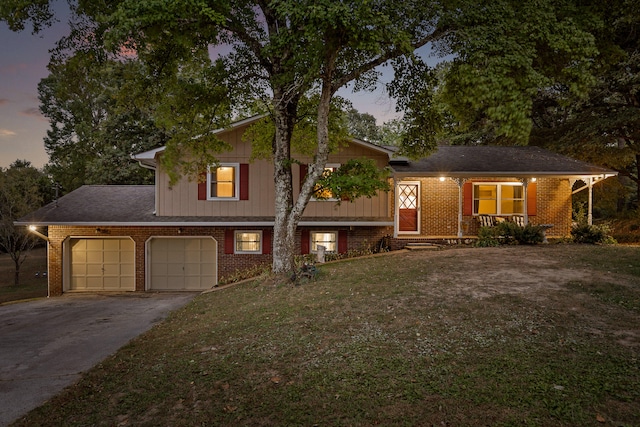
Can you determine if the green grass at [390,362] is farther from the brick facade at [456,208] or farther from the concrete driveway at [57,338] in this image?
the brick facade at [456,208]

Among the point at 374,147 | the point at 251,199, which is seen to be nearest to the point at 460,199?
the point at 374,147

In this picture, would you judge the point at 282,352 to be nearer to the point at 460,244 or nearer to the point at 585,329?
A: the point at 585,329

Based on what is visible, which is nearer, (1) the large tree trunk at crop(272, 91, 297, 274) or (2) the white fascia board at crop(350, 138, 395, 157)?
(1) the large tree trunk at crop(272, 91, 297, 274)

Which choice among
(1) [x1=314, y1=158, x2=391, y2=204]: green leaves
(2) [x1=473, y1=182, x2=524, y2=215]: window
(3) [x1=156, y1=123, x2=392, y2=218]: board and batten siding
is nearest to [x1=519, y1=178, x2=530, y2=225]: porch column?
(2) [x1=473, y1=182, x2=524, y2=215]: window

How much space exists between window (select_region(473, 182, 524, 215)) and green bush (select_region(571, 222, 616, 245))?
2.51 metres

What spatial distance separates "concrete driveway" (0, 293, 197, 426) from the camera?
5379 millimetres

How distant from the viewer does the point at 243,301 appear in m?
9.41

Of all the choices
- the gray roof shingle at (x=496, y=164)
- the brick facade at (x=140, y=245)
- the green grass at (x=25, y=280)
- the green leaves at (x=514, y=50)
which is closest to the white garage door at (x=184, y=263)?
the brick facade at (x=140, y=245)

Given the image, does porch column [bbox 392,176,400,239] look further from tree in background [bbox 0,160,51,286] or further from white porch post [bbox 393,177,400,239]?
tree in background [bbox 0,160,51,286]

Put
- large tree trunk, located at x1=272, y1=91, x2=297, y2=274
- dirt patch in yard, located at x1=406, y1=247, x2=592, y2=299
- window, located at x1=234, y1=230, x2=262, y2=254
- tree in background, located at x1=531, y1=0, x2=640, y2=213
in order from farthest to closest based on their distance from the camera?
tree in background, located at x1=531, y1=0, x2=640, y2=213, window, located at x1=234, y1=230, x2=262, y2=254, large tree trunk, located at x1=272, y1=91, x2=297, y2=274, dirt patch in yard, located at x1=406, y1=247, x2=592, y2=299

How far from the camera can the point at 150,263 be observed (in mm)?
15852

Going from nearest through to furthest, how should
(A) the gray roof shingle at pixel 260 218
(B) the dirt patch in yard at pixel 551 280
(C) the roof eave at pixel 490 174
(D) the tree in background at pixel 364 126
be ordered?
(B) the dirt patch in yard at pixel 551 280
(A) the gray roof shingle at pixel 260 218
(C) the roof eave at pixel 490 174
(D) the tree in background at pixel 364 126

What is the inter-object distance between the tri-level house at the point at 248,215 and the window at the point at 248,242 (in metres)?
0.04

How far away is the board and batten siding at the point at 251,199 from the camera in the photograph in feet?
50.3
